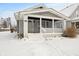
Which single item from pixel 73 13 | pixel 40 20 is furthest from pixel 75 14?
pixel 40 20

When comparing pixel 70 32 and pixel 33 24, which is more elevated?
pixel 33 24

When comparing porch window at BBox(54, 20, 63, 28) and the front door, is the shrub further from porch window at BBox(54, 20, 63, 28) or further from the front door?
the front door

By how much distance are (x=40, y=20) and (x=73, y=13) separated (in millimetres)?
3621

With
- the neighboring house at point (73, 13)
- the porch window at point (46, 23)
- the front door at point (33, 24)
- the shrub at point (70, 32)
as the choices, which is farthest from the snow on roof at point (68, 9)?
the front door at point (33, 24)

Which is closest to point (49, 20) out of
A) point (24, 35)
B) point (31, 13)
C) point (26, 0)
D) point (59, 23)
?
point (59, 23)

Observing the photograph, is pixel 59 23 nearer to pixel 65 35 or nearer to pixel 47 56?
pixel 65 35

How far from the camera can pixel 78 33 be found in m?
7.31

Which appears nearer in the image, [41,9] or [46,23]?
[41,9]

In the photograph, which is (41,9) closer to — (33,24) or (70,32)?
(33,24)

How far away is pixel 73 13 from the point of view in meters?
10.4

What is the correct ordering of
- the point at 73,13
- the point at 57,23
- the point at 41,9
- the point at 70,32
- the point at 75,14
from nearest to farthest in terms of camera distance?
the point at 70,32 < the point at 41,9 < the point at 57,23 < the point at 75,14 < the point at 73,13

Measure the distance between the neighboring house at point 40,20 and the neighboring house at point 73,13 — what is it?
1.88ft

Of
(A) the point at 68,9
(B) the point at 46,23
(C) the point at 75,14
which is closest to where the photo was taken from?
(B) the point at 46,23

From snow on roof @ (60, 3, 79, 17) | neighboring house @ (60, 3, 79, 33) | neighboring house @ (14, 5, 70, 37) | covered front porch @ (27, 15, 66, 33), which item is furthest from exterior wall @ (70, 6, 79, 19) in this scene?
covered front porch @ (27, 15, 66, 33)
